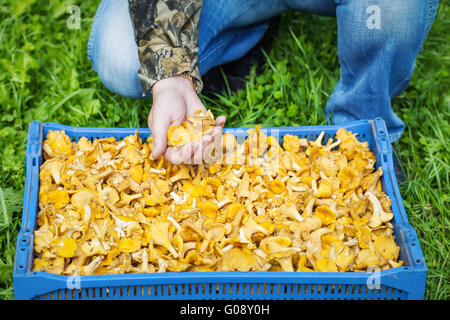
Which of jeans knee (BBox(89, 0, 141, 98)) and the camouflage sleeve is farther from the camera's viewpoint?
jeans knee (BBox(89, 0, 141, 98))

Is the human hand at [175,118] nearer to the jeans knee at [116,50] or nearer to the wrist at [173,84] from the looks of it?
the wrist at [173,84]

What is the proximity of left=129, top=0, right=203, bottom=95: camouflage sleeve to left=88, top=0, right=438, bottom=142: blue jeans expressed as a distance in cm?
31

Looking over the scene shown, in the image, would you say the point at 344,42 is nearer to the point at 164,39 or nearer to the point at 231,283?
the point at 164,39

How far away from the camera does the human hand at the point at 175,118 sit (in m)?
2.00

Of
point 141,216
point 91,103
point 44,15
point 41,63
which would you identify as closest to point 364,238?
point 141,216

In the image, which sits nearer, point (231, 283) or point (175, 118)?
point (231, 283)

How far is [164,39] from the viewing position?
7.18 feet

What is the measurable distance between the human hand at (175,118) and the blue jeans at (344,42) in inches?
18.0

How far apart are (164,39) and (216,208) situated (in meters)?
0.77

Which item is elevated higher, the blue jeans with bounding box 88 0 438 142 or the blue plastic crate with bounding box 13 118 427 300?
the blue jeans with bounding box 88 0 438 142

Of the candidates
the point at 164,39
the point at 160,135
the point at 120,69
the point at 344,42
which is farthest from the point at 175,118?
the point at 344,42

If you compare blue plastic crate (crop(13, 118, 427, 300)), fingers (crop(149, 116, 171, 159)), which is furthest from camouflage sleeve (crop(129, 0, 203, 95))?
blue plastic crate (crop(13, 118, 427, 300))

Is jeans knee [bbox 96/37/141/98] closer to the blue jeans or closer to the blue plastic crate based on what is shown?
the blue jeans

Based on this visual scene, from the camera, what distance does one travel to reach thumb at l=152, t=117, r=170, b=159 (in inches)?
78.7
